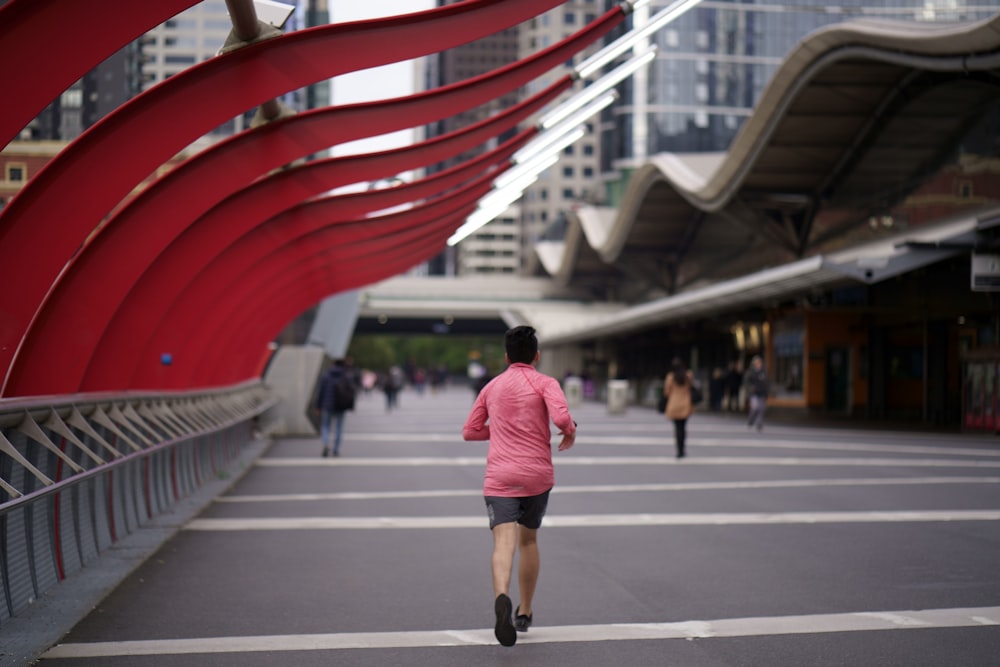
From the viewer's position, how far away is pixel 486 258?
15238cm

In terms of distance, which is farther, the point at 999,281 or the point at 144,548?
the point at 999,281

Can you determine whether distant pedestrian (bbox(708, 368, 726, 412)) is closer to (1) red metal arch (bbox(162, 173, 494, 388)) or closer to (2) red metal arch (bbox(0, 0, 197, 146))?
(1) red metal arch (bbox(162, 173, 494, 388))

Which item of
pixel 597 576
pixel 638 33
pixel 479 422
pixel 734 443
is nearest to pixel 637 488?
pixel 638 33

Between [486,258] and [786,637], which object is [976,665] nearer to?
[786,637]

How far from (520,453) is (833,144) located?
122ft

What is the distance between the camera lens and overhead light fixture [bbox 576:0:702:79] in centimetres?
1246

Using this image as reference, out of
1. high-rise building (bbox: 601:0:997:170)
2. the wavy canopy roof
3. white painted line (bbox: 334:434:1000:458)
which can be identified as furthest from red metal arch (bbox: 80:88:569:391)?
high-rise building (bbox: 601:0:997:170)

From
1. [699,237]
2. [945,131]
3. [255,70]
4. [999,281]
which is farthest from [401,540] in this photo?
[699,237]

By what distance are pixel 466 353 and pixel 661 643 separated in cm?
13252

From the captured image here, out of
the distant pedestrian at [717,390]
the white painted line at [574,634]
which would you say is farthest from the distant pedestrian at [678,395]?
the distant pedestrian at [717,390]

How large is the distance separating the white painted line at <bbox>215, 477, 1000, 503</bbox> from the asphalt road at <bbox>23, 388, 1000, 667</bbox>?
44mm

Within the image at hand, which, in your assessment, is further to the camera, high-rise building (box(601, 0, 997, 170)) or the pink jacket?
high-rise building (box(601, 0, 997, 170))

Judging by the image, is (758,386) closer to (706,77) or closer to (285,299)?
(285,299)

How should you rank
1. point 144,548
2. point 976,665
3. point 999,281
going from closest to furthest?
point 976,665 → point 144,548 → point 999,281
